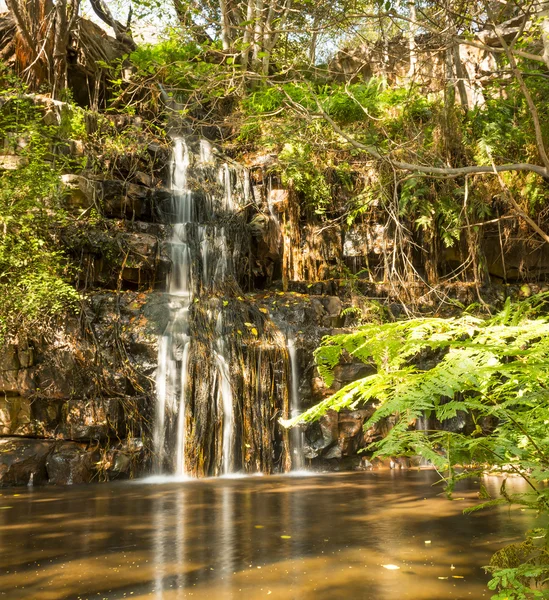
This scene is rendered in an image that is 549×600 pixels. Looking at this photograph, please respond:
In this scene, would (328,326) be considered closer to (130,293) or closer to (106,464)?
(130,293)

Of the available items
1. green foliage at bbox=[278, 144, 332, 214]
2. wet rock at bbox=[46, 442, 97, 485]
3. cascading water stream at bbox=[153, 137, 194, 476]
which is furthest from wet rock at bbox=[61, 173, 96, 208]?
wet rock at bbox=[46, 442, 97, 485]

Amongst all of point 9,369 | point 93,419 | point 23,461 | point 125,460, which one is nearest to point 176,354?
point 93,419

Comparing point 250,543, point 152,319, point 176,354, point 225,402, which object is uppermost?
point 152,319

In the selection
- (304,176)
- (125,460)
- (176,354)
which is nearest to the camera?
(125,460)

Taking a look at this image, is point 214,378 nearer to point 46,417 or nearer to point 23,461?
point 46,417

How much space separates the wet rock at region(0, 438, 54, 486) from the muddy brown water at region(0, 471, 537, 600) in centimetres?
86

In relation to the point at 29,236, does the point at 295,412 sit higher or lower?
lower

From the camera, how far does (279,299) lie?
1087cm

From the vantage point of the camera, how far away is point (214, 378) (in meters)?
8.95

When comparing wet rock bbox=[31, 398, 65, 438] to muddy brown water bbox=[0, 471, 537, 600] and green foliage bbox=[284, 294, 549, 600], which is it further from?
green foliage bbox=[284, 294, 549, 600]

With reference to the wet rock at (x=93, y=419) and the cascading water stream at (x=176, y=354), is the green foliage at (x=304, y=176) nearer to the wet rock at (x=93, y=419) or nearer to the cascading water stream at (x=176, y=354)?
the cascading water stream at (x=176, y=354)

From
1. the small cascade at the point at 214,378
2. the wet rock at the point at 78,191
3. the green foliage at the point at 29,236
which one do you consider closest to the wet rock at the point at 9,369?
the green foliage at the point at 29,236

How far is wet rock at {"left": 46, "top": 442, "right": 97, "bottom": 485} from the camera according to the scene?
7723mm

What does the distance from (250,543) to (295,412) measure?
5.02m
